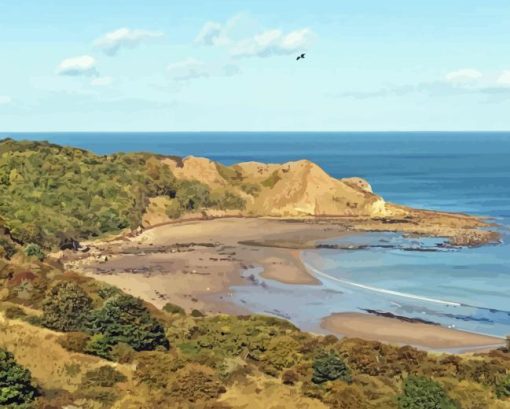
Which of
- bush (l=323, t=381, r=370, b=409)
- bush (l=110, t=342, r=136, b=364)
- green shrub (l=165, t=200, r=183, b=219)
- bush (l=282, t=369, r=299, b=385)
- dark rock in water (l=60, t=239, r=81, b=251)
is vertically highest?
bush (l=323, t=381, r=370, b=409)

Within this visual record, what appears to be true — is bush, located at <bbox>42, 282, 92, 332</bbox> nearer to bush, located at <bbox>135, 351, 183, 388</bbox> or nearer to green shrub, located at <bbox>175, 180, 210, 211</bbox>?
bush, located at <bbox>135, 351, 183, 388</bbox>

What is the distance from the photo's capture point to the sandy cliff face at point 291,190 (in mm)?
116062

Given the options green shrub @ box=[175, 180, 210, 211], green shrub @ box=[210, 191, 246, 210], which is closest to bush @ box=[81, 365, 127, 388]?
green shrub @ box=[175, 180, 210, 211]

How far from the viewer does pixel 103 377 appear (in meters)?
28.1

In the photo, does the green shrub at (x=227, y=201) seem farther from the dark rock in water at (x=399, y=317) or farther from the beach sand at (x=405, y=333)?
the beach sand at (x=405, y=333)

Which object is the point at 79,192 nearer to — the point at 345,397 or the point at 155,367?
the point at 155,367

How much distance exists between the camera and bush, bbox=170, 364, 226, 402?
2689 centimetres

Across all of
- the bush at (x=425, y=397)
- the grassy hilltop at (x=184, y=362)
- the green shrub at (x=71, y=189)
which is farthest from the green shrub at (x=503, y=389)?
the green shrub at (x=71, y=189)

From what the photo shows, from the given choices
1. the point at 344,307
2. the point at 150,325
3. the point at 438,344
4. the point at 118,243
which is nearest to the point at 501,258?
the point at 344,307

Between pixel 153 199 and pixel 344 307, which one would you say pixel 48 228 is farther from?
pixel 344 307

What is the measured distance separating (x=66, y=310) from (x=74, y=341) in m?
4.53

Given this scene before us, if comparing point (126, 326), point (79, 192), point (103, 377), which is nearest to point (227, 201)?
point (79, 192)

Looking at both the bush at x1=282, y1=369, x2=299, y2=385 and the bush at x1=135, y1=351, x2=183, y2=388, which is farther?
the bush at x1=282, y1=369, x2=299, y2=385

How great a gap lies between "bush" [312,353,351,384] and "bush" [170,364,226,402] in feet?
13.8
